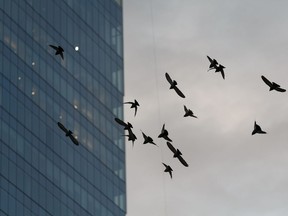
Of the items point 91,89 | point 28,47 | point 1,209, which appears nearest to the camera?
point 1,209

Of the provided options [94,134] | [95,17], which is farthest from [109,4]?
[94,134]

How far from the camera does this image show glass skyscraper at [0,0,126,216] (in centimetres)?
17162

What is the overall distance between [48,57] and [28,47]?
4840 millimetres

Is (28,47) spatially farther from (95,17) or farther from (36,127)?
(95,17)

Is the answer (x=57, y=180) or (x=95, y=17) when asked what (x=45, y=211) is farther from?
(x=95, y=17)

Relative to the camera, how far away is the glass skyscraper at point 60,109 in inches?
6757

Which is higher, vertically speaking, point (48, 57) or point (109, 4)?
point (109, 4)

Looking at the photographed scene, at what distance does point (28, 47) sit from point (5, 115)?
9.54 metres

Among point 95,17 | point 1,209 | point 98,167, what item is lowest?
point 1,209

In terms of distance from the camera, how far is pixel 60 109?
18200 cm

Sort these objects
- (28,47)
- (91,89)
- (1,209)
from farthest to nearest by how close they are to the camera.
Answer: (91,89) → (28,47) → (1,209)

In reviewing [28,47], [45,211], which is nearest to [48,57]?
[28,47]

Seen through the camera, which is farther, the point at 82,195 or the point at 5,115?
the point at 82,195

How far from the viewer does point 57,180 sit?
178375mm
